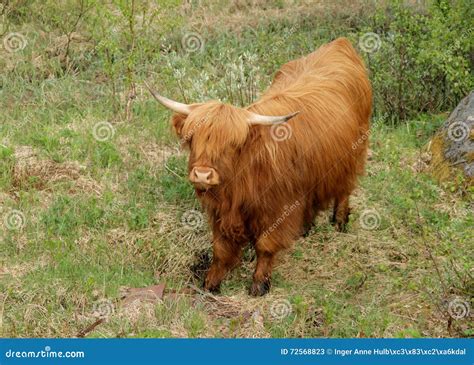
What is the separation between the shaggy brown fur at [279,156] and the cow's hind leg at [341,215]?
0.14 metres

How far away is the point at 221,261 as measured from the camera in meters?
6.62

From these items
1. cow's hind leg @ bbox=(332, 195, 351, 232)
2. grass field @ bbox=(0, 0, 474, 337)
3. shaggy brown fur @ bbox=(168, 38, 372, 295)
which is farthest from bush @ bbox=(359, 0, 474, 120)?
cow's hind leg @ bbox=(332, 195, 351, 232)

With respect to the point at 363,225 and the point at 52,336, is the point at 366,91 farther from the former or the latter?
the point at 52,336

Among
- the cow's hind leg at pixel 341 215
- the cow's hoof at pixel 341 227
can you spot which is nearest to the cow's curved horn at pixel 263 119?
the cow's hind leg at pixel 341 215

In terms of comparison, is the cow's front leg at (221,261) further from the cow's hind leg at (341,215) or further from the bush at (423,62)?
the bush at (423,62)

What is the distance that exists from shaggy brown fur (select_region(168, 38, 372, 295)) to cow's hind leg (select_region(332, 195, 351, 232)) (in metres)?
0.14

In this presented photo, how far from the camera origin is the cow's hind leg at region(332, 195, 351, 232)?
298 inches

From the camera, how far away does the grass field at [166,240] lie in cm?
608

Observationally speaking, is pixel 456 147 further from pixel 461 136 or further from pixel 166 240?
pixel 166 240

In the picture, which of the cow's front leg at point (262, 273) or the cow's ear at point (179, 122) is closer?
the cow's ear at point (179, 122)

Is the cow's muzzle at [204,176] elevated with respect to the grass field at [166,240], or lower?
elevated

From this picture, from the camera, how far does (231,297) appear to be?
258 inches

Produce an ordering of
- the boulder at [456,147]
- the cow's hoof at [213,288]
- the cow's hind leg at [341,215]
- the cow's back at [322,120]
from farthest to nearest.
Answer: the boulder at [456,147] → the cow's hind leg at [341,215] → the cow's hoof at [213,288] → the cow's back at [322,120]

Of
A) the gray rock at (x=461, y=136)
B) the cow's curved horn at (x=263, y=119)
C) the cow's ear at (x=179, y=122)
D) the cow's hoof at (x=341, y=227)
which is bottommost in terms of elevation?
the cow's hoof at (x=341, y=227)
